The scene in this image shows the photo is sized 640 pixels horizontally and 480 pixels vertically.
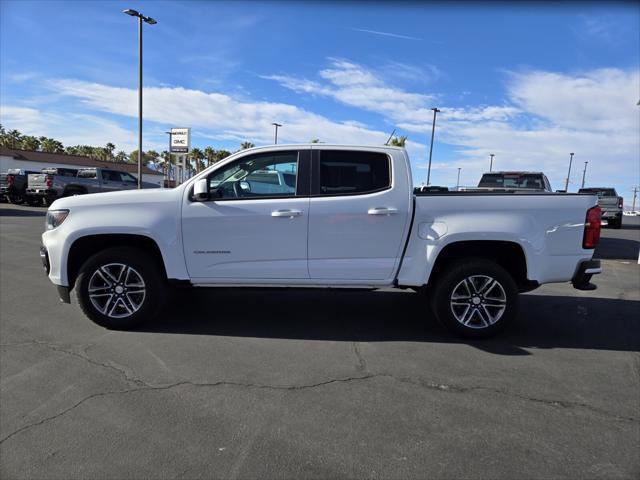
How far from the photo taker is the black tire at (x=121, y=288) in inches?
179

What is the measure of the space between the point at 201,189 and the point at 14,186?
24.8 m

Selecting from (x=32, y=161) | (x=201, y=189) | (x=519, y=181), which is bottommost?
(x=201, y=189)

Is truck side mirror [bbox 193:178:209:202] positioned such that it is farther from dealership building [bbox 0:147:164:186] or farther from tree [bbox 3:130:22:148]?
tree [bbox 3:130:22:148]

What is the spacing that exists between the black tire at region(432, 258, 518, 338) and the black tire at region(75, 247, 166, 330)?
2892mm

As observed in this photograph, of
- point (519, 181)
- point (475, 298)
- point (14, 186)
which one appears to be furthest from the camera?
point (14, 186)

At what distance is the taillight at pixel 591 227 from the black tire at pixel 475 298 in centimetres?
81

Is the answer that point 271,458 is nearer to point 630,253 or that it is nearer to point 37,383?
point 37,383

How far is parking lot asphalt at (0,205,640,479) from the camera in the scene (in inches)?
99.8

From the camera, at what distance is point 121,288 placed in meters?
4.61

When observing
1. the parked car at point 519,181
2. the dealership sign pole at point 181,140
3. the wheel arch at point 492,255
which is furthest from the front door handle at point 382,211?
the dealership sign pole at point 181,140

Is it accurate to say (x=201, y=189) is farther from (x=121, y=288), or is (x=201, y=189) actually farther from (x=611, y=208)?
(x=611, y=208)

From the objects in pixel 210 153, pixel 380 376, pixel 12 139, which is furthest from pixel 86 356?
pixel 12 139

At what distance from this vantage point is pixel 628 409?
3174 millimetres

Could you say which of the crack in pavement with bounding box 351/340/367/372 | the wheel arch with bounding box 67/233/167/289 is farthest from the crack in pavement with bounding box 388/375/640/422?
the wheel arch with bounding box 67/233/167/289
